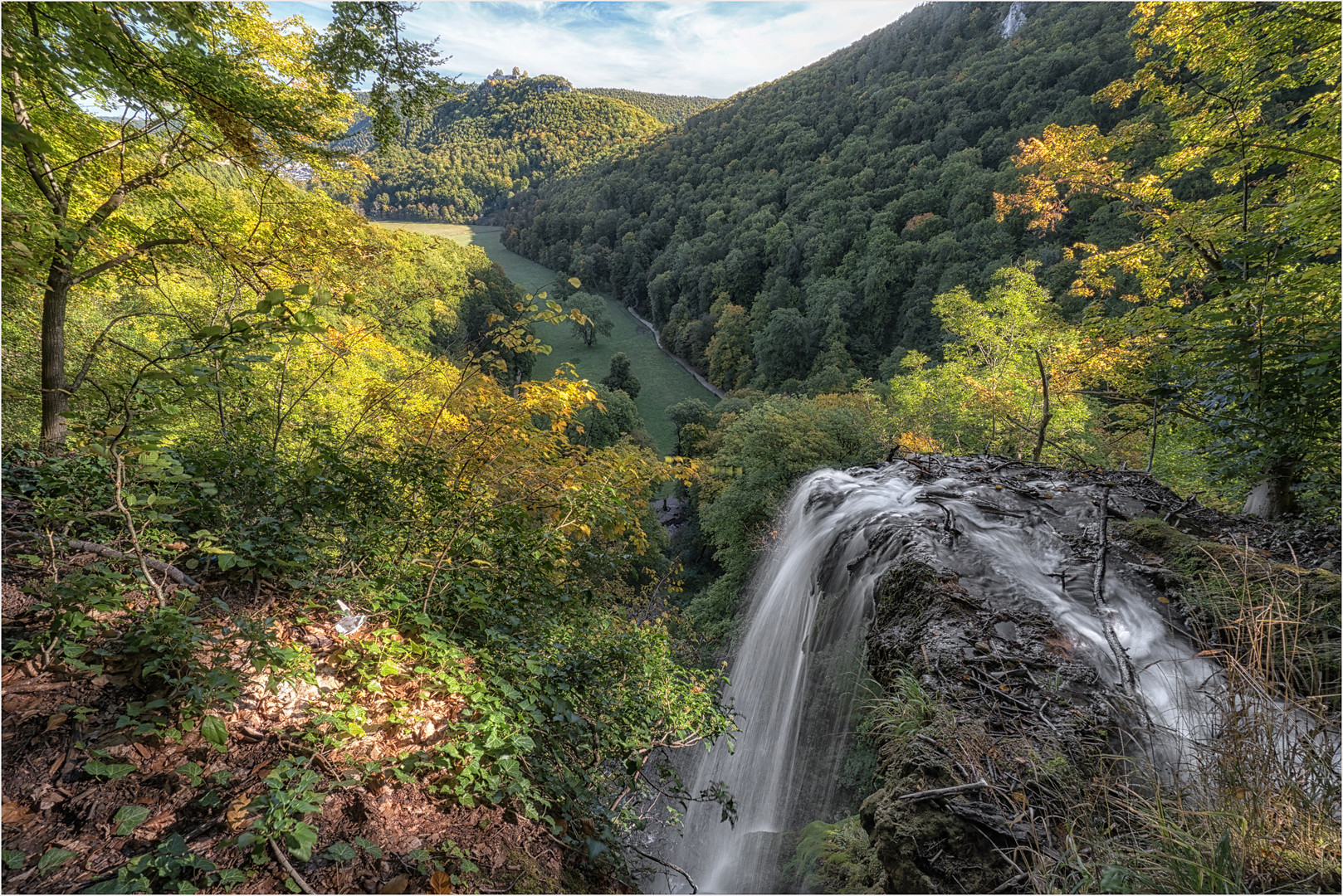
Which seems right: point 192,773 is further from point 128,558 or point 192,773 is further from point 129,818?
point 128,558

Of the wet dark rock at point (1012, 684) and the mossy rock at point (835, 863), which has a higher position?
the wet dark rock at point (1012, 684)

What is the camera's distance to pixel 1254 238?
572cm

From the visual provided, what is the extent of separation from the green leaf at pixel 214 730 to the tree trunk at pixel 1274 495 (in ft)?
26.9


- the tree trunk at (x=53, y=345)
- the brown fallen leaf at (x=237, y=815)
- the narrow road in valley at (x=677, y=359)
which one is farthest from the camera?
the narrow road in valley at (x=677, y=359)

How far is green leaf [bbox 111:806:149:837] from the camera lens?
1.89 m

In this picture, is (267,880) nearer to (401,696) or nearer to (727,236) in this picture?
(401,696)

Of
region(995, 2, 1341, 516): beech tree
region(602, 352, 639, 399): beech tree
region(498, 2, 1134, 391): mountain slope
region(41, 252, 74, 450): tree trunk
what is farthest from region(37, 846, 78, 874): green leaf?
region(602, 352, 639, 399): beech tree

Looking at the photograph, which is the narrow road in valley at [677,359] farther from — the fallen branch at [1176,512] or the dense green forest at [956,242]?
the fallen branch at [1176,512]

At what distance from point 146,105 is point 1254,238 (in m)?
11.2

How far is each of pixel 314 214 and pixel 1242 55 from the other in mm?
10937

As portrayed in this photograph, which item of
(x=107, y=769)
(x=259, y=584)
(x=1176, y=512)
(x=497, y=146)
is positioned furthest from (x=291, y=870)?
(x=497, y=146)

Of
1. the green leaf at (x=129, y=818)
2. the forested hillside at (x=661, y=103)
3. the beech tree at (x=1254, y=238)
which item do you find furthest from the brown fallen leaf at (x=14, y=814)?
the forested hillside at (x=661, y=103)

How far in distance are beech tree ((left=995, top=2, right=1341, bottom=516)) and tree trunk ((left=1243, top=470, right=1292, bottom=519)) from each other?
0.05 feet

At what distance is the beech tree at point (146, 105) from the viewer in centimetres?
351
